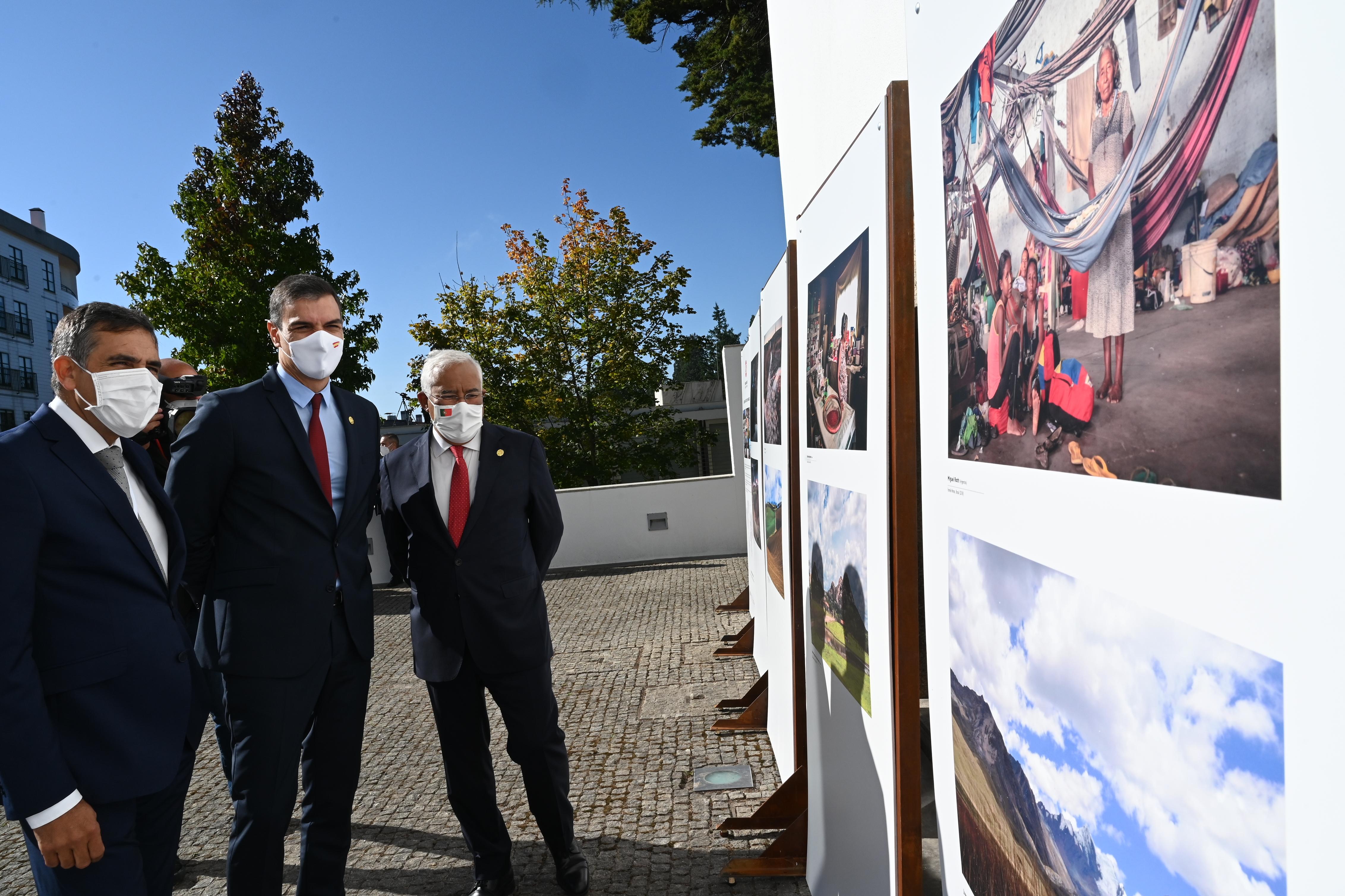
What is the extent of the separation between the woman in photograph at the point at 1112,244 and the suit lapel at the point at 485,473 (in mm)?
2600

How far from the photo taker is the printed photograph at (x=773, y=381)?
397 cm

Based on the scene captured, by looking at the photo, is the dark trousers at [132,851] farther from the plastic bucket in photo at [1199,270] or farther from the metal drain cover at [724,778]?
the metal drain cover at [724,778]

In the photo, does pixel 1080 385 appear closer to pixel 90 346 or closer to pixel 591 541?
pixel 90 346

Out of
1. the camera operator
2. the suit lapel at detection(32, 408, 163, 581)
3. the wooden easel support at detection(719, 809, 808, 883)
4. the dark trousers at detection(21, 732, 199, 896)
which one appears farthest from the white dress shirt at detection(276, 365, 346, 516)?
the wooden easel support at detection(719, 809, 808, 883)

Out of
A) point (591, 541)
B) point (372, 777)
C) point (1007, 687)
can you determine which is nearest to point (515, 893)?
point (372, 777)

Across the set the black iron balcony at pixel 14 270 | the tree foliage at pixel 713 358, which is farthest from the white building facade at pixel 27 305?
the tree foliage at pixel 713 358

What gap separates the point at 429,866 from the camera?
381cm

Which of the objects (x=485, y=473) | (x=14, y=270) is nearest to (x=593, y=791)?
(x=485, y=473)

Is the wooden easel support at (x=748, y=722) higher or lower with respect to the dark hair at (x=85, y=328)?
lower

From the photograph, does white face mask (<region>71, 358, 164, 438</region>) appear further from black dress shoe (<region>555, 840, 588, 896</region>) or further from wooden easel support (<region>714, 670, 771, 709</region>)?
wooden easel support (<region>714, 670, 771, 709</region>)

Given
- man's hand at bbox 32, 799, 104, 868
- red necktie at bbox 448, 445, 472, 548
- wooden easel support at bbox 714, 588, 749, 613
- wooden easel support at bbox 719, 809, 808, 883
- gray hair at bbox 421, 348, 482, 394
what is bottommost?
wooden easel support at bbox 714, 588, 749, 613

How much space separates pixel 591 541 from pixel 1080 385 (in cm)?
1313

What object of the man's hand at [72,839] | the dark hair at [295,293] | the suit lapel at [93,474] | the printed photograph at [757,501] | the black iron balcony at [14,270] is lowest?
the man's hand at [72,839]

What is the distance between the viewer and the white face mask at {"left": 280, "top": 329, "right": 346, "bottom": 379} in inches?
117
